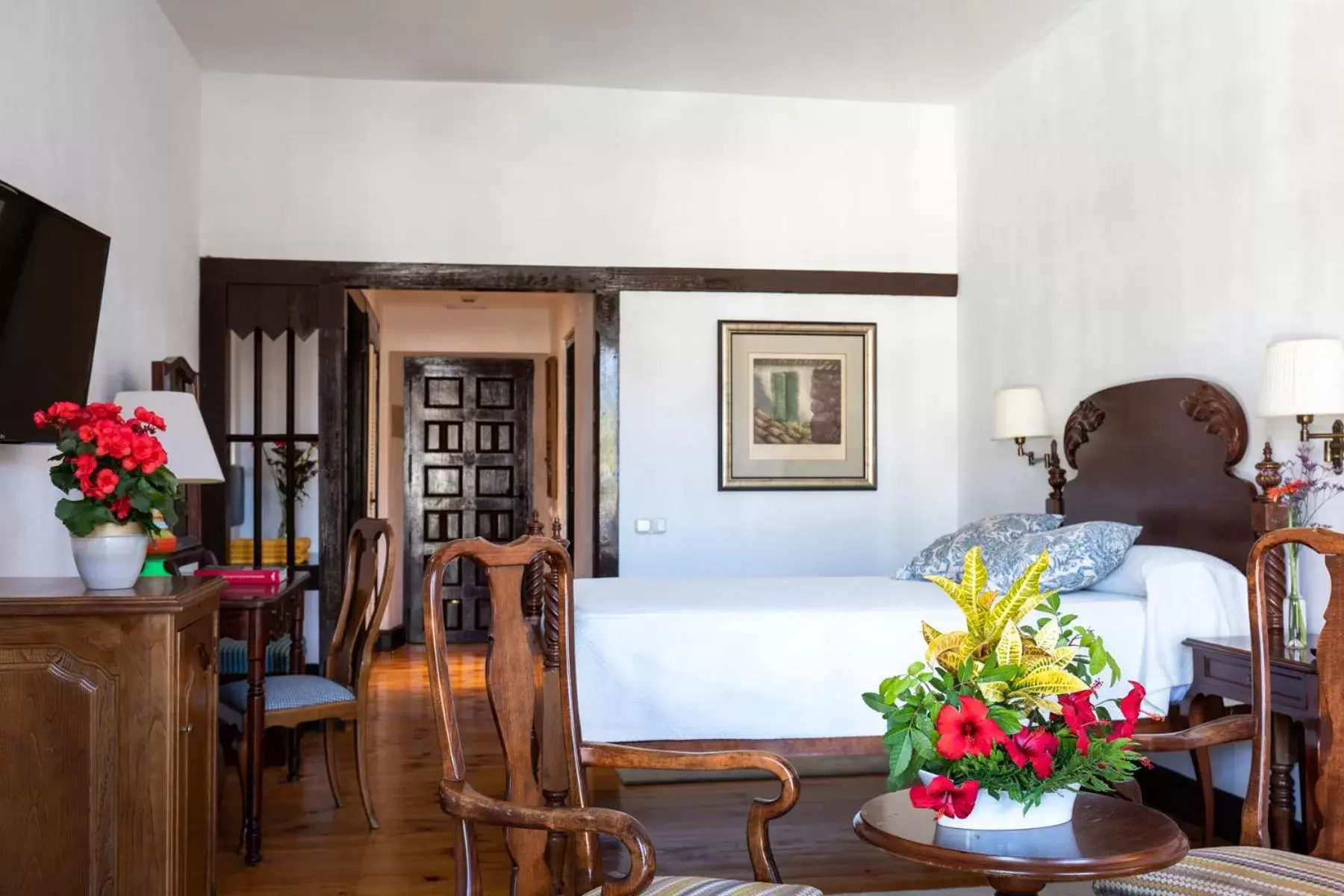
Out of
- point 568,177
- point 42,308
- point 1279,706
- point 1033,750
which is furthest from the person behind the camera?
point 568,177

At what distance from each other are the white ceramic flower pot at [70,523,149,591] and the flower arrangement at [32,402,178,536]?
0.06 ft

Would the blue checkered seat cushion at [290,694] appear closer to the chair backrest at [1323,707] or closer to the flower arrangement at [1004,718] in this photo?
the flower arrangement at [1004,718]

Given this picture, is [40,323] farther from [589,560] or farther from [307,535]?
A: [589,560]

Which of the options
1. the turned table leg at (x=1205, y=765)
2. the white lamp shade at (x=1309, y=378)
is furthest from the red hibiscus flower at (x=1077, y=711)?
the turned table leg at (x=1205, y=765)

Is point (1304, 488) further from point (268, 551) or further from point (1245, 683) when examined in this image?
point (268, 551)

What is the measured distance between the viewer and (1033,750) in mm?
1789

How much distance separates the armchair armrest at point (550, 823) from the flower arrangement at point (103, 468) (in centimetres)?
114

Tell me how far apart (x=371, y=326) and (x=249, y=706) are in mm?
4300

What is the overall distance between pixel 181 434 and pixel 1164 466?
3.45 metres

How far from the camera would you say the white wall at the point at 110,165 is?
341 centimetres

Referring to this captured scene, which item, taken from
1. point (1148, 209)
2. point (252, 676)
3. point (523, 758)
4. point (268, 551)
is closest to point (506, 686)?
point (523, 758)

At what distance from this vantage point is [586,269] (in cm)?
598

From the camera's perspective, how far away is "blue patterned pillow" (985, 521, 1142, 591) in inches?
157

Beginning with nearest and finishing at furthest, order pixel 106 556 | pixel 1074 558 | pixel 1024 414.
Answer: pixel 106 556, pixel 1074 558, pixel 1024 414
